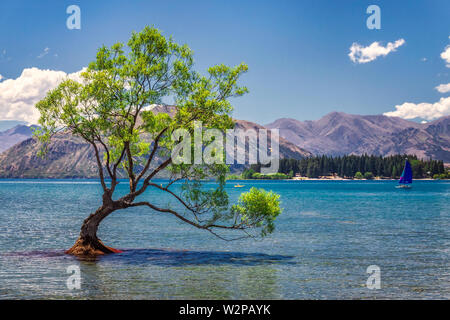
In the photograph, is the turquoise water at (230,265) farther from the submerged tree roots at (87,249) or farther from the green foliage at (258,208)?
the green foliage at (258,208)

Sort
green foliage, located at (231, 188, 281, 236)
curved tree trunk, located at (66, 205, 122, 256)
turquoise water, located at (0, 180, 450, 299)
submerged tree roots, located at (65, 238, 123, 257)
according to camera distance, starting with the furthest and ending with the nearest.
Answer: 1. submerged tree roots, located at (65, 238, 123, 257)
2. curved tree trunk, located at (66, 205, 122, 256)
3. green foliage, located at (231, 188, 281, 236)
4. turquoise water, located at (0, 180, 450, 299)

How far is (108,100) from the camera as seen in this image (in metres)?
35.8

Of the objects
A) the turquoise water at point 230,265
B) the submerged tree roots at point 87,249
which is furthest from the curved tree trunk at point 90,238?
the turquoise water at point 230,265

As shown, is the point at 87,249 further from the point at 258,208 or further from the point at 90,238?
the point at 258,208

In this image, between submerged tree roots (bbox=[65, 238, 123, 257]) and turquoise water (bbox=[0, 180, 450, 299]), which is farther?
submerged tree roots (bbox=[65, 238, 123, 257])

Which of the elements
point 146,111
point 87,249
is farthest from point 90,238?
point 146,111

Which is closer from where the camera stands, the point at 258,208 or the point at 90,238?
the point at 258,208

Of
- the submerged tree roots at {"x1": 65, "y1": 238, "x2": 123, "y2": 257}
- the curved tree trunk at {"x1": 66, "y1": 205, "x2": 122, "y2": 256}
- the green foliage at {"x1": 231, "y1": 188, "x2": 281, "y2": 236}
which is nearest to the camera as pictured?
the green foliage at {"x1": 231, "y1": 188, "x2": 281, "y2": 236}

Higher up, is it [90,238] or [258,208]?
[258,208]

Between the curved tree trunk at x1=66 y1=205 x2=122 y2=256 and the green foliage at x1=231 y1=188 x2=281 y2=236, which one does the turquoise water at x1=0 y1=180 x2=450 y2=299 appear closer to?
the curved tree trunk at x1=66 y1=205 x2=122 y2=256

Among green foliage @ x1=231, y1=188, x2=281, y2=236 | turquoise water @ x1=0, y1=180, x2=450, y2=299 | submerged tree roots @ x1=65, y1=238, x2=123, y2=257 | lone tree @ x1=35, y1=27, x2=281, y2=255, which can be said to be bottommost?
turquoise water @ x1=0, y1=180, x2=450, y2=299

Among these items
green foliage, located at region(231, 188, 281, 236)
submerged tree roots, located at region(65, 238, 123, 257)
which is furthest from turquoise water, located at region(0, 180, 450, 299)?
green foliage, located at region(231, 188, 281, 236)

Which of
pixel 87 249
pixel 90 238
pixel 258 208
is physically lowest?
pixel 87 249
